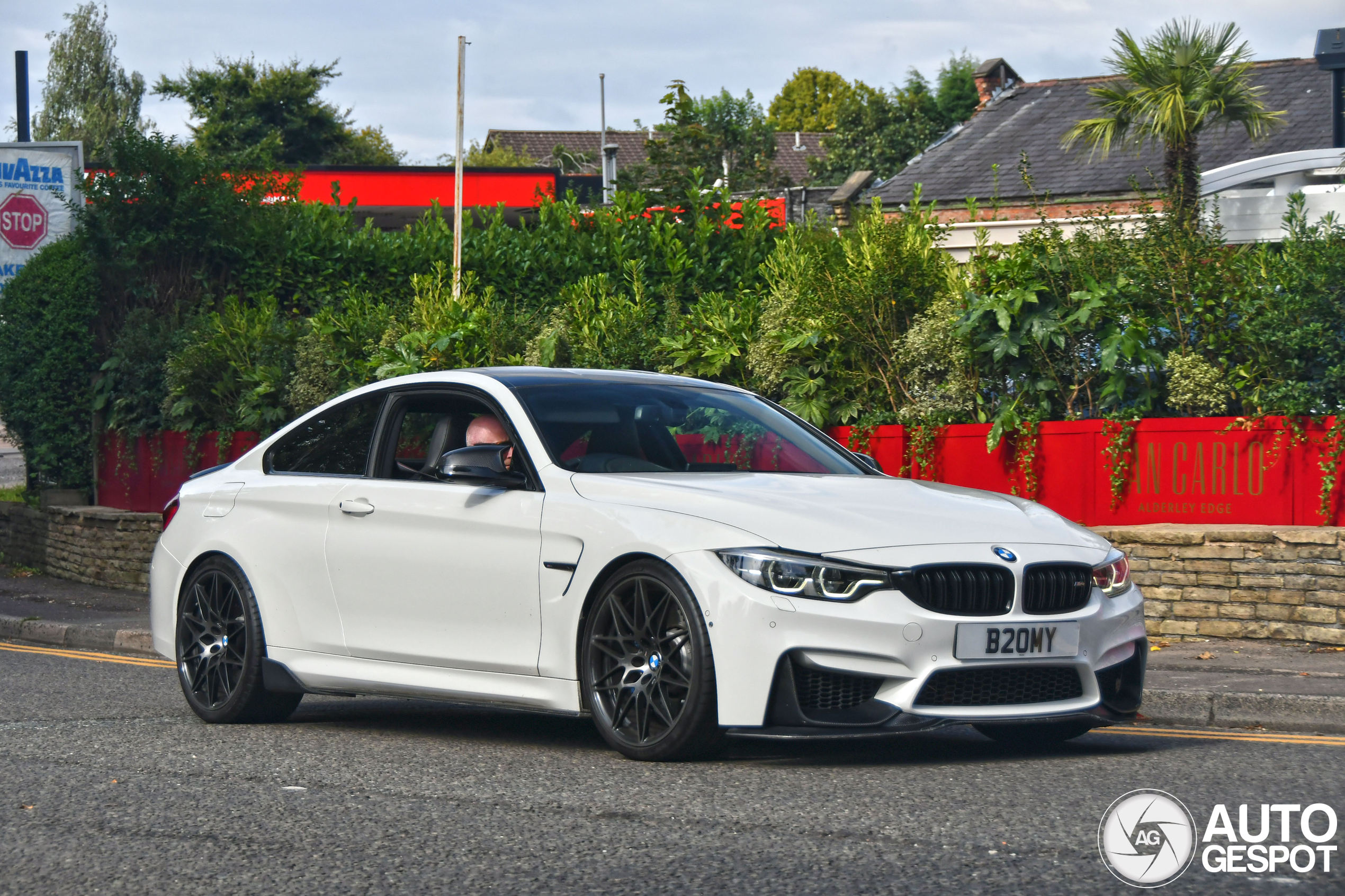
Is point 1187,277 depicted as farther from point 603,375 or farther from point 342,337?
point 342,337

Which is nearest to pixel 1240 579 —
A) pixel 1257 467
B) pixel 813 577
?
pixel 1257 467

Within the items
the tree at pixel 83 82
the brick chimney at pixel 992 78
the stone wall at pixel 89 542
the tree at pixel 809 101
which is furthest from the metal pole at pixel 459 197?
the tree at pixel 809 101

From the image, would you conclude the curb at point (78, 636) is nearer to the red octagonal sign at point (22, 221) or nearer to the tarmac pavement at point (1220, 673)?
the tarmac pavement at point (1220, 673)

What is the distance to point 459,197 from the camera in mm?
22875

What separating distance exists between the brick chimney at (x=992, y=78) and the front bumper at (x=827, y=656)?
111ft

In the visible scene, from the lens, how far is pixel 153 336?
58.1ft

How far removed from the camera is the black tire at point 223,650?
7.49 meters

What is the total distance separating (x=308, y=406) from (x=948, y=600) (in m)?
10.7

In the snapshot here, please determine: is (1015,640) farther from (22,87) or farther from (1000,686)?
(22,87)

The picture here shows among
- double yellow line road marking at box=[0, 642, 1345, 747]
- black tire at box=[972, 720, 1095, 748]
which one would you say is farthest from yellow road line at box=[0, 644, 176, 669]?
double yellow line road marking at box=[0, 642, 1345, 747]

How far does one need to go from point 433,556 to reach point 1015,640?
241 centimetres

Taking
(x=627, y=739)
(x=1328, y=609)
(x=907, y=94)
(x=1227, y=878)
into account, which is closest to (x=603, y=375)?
(x=627, y=739)

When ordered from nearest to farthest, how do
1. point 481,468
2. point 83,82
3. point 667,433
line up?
point 481,468 < point 667,433 < point 83,82

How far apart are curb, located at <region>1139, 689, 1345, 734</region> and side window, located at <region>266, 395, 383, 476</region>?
4.02 m
